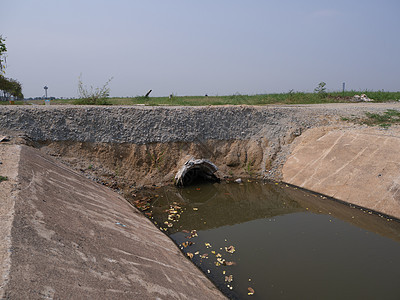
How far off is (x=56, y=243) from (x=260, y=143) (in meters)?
10.8

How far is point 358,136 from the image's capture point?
36.4ft

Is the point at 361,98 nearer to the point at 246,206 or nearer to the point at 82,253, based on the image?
the point at 246,206

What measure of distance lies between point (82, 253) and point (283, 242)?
4.87 m

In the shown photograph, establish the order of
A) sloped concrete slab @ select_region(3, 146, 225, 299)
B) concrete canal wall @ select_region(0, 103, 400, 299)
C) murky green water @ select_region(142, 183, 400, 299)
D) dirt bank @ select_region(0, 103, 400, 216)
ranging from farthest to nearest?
1. dirt bank @ select_region(0, 103, 400, 216)
2. murky green water @ select_region(142, 183, 400, 299)
3. concrete canal wall @ select_region(0, 103, 400, 299)
4. sloped concrete slab @ select_region(3, 146, 225, 299)

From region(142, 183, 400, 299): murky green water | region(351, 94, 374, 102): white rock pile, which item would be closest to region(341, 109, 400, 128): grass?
region(142, 183, 400, 299): murky green water

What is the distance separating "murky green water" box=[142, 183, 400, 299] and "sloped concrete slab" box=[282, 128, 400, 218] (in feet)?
1.80

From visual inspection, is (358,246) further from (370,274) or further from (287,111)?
(287,111)

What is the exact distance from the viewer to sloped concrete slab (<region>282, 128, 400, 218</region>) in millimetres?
8789

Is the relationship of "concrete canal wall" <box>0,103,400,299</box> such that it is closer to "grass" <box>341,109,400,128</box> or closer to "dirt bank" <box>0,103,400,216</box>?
"dirt bank" <box>0,103,400,216</box>

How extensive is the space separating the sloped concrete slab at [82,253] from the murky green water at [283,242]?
3.09ft

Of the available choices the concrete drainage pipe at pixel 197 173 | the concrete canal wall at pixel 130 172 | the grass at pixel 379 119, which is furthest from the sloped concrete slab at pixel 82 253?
the grass at pixel 379 119

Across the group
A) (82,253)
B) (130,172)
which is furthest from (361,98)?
(82,253)

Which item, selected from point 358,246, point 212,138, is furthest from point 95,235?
point 212,138

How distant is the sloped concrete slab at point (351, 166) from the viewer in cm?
879
